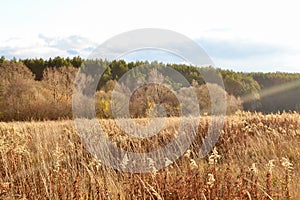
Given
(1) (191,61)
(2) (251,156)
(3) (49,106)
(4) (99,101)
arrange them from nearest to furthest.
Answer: (1) (191,61) → (2) (251,156) → (4) (99,101) → (3) (49,106)

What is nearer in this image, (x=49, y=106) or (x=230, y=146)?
(x=230, y=146)

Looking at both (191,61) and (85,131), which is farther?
(85,131)

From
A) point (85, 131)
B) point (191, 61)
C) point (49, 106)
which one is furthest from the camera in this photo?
point (49, 106)

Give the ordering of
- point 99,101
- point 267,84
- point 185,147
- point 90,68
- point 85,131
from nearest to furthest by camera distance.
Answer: point 185,147
point 85,131
point 90,68
point 99,101
point 267,84

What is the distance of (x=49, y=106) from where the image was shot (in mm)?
32125

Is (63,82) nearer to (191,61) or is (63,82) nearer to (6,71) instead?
(6,71)

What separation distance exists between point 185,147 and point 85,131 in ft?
7.97

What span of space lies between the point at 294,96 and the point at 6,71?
71718mm

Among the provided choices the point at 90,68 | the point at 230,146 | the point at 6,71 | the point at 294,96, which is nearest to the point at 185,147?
the point at 230,146

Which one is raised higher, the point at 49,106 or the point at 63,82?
the point at 63,82

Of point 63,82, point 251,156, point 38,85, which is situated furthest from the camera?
point 63,82

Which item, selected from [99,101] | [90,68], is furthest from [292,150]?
[99,101]

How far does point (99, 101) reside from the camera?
2864 cm

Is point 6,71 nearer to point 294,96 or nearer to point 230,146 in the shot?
point 230,146
